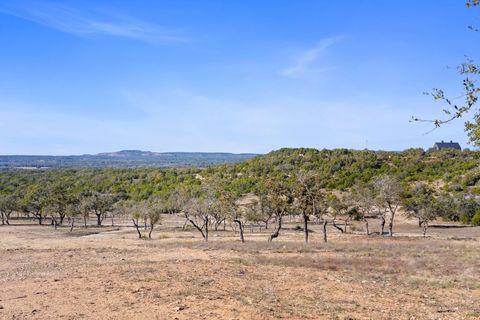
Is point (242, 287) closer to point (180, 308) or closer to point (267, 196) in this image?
point (180, 308)

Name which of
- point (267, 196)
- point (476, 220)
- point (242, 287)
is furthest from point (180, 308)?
point (476, 220)

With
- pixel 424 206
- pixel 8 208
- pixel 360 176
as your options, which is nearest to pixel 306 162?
pixel 360 176

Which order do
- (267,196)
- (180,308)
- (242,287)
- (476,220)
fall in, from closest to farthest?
(180,308) < (242,287) < (267,196) < (476,220)

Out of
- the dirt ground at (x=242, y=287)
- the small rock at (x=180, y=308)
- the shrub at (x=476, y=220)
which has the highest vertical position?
the small rock at (x=180, y=308)

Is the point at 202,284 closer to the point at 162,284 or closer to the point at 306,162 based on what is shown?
the point at 162,284

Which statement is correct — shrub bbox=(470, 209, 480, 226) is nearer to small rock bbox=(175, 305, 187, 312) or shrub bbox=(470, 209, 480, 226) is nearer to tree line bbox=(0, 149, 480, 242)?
tree line bbox=(0, 149, 480, 242)

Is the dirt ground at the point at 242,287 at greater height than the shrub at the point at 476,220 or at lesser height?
greater

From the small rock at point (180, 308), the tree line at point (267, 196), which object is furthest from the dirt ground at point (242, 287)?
the tree line at point (267, 196)

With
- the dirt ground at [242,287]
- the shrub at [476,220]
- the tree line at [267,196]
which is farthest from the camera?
the shrub at [476,220]

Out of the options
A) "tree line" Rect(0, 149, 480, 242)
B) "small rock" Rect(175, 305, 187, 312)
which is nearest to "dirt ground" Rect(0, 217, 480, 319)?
"small rock" Rect(175, 305, 187, 312)

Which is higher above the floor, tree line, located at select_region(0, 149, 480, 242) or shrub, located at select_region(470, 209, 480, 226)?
tree line, located at select_region(0, 149, 480, 242)

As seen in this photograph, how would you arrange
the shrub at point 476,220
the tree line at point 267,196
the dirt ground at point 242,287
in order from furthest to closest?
the shrub at point 476,220 → the tree line at point 267,196 → the dirt ground at point 242,287

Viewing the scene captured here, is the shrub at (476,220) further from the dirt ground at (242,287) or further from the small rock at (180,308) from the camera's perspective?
the small rock at (180,308)

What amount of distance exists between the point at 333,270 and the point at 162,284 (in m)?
10.6
